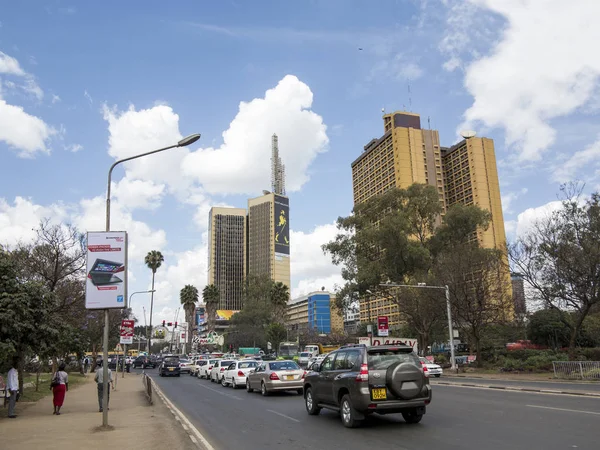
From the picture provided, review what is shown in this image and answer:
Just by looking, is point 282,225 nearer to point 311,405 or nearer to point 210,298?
point 210,298

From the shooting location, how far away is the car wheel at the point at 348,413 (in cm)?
1133

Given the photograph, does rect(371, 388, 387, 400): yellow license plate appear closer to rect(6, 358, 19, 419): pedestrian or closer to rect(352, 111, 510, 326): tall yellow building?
rect(6, 358, 19, 419): pedestrian

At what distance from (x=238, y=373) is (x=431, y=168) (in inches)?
3154

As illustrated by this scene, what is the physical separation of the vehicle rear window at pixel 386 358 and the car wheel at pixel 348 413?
1.09 meters

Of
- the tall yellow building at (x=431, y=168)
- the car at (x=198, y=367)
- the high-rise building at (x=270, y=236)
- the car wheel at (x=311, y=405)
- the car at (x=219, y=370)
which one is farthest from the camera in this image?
the high-rise building at (x=270, y=236)

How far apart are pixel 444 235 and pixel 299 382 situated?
3271cm

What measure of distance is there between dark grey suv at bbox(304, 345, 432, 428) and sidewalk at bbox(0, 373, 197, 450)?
3611 mm

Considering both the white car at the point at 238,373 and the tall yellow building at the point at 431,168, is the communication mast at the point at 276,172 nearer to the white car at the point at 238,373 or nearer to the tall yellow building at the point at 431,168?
the tall yellow building at the point at 431,168

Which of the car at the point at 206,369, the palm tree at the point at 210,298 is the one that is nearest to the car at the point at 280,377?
the car at the point at 206,369

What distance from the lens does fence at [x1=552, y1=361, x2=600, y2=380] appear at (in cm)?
2512

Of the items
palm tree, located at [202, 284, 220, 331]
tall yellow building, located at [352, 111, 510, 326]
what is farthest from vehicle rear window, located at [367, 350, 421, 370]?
palm tree, located at [202, 284, 220, 331]

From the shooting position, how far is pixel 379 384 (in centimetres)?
1091

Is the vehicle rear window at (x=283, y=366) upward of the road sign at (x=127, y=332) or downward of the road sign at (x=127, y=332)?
downward

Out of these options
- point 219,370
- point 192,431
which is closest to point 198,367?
point 219,370
